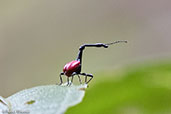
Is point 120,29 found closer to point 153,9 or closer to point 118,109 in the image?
point 153,9

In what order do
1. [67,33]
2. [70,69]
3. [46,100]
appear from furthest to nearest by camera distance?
[67,33], [70,69], [46,100]

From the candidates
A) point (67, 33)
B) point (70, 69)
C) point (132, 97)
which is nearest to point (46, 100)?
point (132, 97)

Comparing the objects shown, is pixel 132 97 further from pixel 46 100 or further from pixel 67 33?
pixel 67 33

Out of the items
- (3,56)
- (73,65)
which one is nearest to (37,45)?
(3,56)

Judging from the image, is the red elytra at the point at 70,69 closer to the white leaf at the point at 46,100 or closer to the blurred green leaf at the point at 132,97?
the white leaf at the point at 46,100

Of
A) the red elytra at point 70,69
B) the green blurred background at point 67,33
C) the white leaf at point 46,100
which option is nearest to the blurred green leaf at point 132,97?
the white leaf at point 46,100

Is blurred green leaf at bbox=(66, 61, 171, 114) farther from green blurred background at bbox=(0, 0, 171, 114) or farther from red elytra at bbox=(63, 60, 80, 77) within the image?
green blurred background at bbox=(0, 0, 171, 114)
